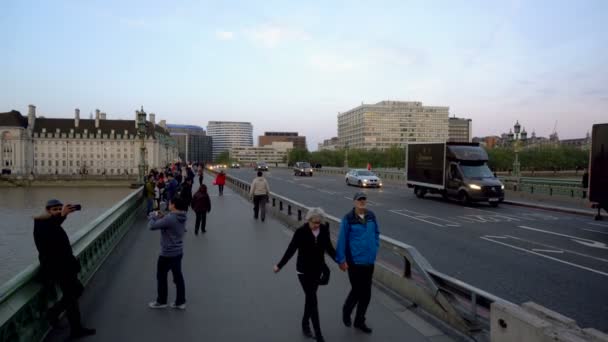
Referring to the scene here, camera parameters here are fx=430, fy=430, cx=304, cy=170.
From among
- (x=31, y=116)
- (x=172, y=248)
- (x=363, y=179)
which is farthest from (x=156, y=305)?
(x=31, y=116)

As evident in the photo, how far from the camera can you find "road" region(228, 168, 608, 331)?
721 centimetres

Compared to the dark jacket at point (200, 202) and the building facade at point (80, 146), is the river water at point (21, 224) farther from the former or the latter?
the building facade at point (80, 146)

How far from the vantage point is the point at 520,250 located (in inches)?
427

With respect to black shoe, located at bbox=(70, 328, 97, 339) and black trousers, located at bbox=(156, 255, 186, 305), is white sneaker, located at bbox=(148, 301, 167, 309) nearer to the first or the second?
black trousers, located at bbox=(156, 255, 186, 305)

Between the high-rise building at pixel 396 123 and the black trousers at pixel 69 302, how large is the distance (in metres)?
187

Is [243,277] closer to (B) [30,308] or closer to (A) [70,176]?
(B) [30,308]

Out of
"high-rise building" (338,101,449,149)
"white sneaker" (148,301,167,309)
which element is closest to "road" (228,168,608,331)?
"white sneaker" (148,301,167,309)

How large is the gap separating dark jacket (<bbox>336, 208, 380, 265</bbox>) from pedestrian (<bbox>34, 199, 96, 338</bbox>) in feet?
10.5

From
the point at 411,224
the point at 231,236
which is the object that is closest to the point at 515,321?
the point at 231,236

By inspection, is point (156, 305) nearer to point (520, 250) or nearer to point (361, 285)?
point (361, 285)

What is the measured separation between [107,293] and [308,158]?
136 m

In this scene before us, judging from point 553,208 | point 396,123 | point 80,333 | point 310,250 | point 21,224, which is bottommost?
point 21,224

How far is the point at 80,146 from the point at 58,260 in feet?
486

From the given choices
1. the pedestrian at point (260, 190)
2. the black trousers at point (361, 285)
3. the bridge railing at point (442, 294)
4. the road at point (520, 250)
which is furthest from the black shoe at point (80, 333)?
the pedestrian at point (260, 190)
